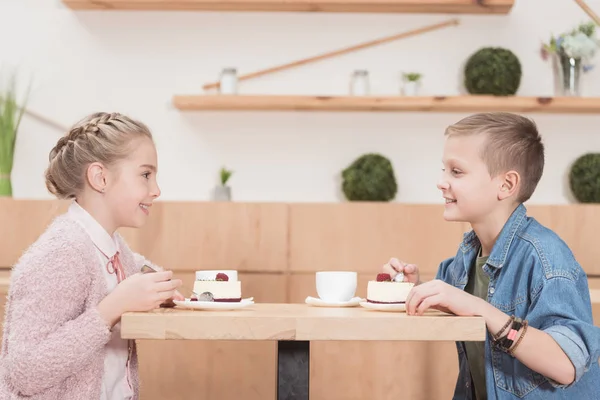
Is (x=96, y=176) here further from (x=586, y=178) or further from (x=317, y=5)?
(x=586, y=178)

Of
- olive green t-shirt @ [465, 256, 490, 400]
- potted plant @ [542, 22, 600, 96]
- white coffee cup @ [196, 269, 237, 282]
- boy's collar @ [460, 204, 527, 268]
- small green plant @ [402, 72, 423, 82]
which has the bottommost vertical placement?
olive green t-shirt @ [465, 256, 490, 400]

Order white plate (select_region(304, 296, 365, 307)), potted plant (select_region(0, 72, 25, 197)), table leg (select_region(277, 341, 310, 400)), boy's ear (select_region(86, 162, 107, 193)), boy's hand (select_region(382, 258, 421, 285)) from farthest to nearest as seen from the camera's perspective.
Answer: potted plant (select_region(0, 72, 25, 197)), boy's hand (select_region(382, 258, 421, 285)), boy's ear (select_region(86, 162, 107, 193)), white plate (select_region(304, 296, 365, 307)), table leg (select_region(277, 341, 310, 400))

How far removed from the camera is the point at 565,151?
362 centimetres

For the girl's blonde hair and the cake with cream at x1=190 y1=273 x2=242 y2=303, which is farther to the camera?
the girl's blonde hair

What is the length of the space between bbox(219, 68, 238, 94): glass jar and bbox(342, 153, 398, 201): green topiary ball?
0.63 metres

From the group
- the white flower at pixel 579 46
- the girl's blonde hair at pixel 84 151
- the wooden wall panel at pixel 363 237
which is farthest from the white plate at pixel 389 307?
the white flower at pixel 579 46

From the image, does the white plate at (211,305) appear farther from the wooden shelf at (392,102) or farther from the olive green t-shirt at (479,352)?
the wooden shelf at (392,102)

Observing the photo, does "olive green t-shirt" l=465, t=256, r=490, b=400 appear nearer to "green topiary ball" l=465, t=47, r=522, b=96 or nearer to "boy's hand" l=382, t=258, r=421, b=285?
"boy's hand" l=382, t=258, r=421, b=285

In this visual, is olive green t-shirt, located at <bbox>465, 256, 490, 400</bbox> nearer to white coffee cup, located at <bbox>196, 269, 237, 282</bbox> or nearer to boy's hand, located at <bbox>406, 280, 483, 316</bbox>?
boy's hand, located at <bbox>406, 280, 483, 316</bbox>

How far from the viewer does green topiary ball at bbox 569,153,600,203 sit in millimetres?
3465

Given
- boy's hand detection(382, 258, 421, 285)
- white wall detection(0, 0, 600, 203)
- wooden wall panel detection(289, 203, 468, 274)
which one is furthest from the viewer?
white wall detection(0, 0, 600, 203)

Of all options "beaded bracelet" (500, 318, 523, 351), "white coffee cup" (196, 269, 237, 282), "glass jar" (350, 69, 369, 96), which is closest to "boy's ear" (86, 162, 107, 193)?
"white coffee cup" (196, 269, 237, 282)

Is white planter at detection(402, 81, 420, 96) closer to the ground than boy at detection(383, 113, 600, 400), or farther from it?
farther from it

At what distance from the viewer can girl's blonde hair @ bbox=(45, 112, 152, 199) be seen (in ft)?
5.74
